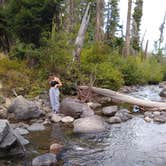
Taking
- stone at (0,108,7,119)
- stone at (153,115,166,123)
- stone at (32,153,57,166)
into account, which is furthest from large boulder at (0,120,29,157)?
stone at (153,115,166,123)

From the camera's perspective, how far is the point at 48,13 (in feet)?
57.7

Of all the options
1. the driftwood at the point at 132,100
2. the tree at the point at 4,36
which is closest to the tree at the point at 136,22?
the tree at the point at 4,36

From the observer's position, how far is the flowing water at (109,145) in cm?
801

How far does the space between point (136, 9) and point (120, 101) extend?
3661 cm

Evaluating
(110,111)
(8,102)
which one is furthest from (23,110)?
(110,111)

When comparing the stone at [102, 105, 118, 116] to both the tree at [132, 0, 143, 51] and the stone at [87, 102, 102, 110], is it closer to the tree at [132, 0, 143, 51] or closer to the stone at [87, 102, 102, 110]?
the stone at [87, 102, 102, 110]

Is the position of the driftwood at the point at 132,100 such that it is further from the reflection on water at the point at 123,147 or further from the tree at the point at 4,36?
the tree at the point at 4,36

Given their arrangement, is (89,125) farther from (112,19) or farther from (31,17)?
(112,19)

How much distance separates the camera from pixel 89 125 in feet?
36.6

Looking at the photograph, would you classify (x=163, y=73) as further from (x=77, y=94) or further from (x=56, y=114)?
(x=56, y=114)

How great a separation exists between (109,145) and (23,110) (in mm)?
4295

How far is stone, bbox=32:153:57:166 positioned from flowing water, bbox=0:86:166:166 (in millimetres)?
187

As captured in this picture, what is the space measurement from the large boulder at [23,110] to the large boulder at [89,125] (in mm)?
2004

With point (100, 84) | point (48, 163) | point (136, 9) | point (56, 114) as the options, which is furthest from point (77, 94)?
point (136, 9)
